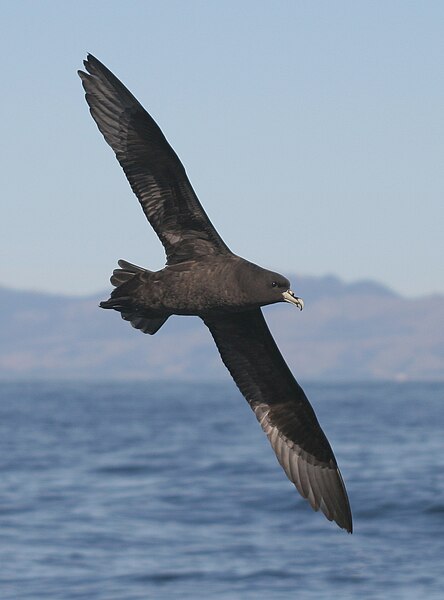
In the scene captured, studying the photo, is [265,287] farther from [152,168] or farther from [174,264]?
[152,168]

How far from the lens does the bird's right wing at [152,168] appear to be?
12547mm

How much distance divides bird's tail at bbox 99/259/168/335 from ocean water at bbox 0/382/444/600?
1301 centimetres

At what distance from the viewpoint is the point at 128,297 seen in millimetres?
12312

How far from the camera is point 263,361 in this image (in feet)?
46.6

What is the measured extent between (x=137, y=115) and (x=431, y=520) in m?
22.4

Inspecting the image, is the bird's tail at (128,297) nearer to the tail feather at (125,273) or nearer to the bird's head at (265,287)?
the tail feather at (125,273)

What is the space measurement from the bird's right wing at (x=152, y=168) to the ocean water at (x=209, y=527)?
1346 centimetres

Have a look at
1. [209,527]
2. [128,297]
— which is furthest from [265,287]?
[209,527]

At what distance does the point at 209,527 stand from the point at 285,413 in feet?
62.0

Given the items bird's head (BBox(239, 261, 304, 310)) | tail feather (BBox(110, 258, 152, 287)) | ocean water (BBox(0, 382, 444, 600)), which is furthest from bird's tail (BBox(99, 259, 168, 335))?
ocean water (BBox(0, 382, 444, 600))

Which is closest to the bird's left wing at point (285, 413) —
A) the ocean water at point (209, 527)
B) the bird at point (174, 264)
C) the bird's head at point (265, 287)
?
the bird at point (174, 264)

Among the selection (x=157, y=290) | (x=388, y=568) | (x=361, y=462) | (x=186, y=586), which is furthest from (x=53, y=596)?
(x=361, y=462)

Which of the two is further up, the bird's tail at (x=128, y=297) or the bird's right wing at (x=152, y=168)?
the bird's right wing at (x=152, y=168)

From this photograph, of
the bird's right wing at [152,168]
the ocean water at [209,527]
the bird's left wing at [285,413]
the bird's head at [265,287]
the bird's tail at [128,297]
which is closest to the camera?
the bird's head at [265,287]
